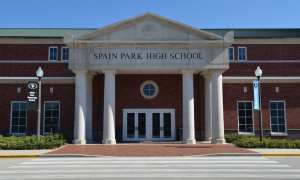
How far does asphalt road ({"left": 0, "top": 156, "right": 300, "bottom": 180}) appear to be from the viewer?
10.1 m

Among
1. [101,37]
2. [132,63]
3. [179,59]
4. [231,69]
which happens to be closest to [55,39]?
[101,37]

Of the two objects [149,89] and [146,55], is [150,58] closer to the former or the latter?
[146,55]

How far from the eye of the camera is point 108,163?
13.0 metres

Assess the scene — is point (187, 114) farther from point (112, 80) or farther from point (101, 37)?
point (101, 37)

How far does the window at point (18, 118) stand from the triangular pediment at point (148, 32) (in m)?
8.48

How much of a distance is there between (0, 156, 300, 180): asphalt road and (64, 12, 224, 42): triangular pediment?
10.1 meters

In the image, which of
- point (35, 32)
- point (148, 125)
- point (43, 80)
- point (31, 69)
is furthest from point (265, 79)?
point (35, 32)

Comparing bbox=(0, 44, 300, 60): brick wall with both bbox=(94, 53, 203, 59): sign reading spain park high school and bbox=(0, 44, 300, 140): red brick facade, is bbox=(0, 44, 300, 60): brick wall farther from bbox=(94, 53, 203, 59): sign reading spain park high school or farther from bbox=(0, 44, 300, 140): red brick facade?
bbox=(94, 53, 203, 59): sign reading spain park high school

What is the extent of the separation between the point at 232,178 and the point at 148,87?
54.5 feet

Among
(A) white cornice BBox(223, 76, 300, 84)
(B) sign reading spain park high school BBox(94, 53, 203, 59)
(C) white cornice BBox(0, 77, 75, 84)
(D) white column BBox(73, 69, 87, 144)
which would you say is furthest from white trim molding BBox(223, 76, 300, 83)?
(C) white cornice BBox(0, 77, 75, 84)

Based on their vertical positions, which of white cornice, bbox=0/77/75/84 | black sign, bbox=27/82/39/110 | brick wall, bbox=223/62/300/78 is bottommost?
black sign, bbox=27/82/39/110

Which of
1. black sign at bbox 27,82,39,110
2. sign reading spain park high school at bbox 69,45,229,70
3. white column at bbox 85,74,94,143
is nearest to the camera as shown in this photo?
black sign at bbox 27,82,39,110

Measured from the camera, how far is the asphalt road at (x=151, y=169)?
33.0ft

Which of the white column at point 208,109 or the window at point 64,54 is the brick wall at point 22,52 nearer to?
the window at point 64,54
